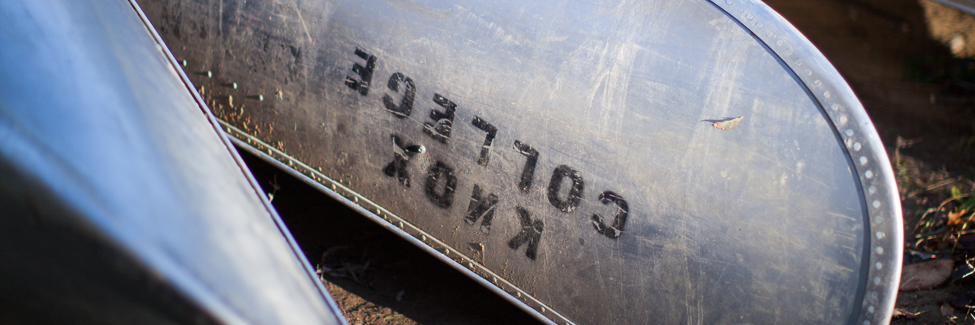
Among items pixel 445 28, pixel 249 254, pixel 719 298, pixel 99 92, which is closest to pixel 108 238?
pixel 249 254

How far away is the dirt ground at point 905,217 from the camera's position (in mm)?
2334

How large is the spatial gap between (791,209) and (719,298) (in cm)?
36

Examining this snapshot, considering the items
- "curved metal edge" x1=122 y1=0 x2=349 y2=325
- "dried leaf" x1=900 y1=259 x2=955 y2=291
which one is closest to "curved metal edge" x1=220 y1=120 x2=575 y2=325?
"curved metal edge" x1=122 y1=0 x2=349 y2=325

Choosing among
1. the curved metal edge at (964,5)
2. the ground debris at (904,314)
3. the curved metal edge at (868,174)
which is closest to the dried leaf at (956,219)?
the ground debris at (904,314)

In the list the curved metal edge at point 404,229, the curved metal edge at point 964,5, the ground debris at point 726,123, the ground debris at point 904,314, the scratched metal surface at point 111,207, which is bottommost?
the curved metal edge at point 404,229

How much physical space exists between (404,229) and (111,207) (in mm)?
1267

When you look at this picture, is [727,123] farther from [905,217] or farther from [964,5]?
[964,5]

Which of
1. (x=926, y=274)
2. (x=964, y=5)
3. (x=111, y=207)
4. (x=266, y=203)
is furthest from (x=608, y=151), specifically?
(x=964, y=5)

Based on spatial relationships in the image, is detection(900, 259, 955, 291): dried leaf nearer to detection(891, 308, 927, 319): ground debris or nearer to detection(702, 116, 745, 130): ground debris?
detection(891, 308, 927, 319): ground debris

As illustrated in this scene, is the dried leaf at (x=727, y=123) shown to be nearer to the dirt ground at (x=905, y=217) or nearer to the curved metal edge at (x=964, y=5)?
the dirt ground at (x=905, y=217)

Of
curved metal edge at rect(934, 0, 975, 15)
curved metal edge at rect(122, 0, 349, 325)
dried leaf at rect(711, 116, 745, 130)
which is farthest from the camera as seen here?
curved metal edge at rect(934, 0, 975, 15)

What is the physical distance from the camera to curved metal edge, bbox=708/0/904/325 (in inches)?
56.0

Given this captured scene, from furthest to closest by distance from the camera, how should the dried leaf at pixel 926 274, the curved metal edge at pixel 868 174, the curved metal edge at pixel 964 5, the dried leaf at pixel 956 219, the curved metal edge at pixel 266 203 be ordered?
the curved metal edge at pixel 964 5, the dried leaf at pixel 956 219, the dried leaf at pixel 926 274, the curved metal edge at pixel 868 174, the curved metal edge at pixel 266 203

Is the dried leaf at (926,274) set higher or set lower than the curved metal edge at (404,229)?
higher
